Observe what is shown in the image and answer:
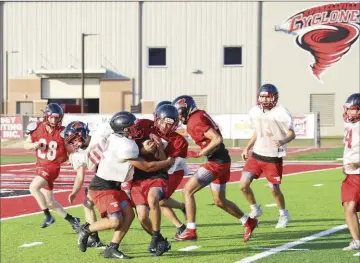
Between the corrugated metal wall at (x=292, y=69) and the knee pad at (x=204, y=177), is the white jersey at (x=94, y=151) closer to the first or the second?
the knee pad at (x=204, y=177)

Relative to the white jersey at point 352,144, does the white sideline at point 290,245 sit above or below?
below

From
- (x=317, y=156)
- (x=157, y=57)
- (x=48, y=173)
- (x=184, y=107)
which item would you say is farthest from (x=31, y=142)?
(x=157, y=57)

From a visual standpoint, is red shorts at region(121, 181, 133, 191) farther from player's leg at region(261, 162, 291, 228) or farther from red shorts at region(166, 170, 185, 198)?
player's leg at region(261, 162, 291, 228)

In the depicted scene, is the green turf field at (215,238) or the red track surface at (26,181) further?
the red track surface at (26,181)

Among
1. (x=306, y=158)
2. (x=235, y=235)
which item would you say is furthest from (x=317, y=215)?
(x=306, y=158)

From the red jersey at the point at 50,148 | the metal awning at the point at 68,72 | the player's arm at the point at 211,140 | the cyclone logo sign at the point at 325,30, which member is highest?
the cyclone logo sign at the point at 325,30

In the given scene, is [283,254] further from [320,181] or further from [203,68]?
[203,68]

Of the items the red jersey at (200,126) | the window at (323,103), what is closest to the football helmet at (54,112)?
the red jersey at (200,126)

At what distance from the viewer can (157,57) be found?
47.1 m

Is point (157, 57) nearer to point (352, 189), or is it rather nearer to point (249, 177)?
point (249, 177)

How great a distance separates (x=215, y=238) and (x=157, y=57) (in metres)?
38.1

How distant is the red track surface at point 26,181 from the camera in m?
13.2

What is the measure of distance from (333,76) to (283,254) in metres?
39.3

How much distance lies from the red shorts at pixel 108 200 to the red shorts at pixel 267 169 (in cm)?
275
